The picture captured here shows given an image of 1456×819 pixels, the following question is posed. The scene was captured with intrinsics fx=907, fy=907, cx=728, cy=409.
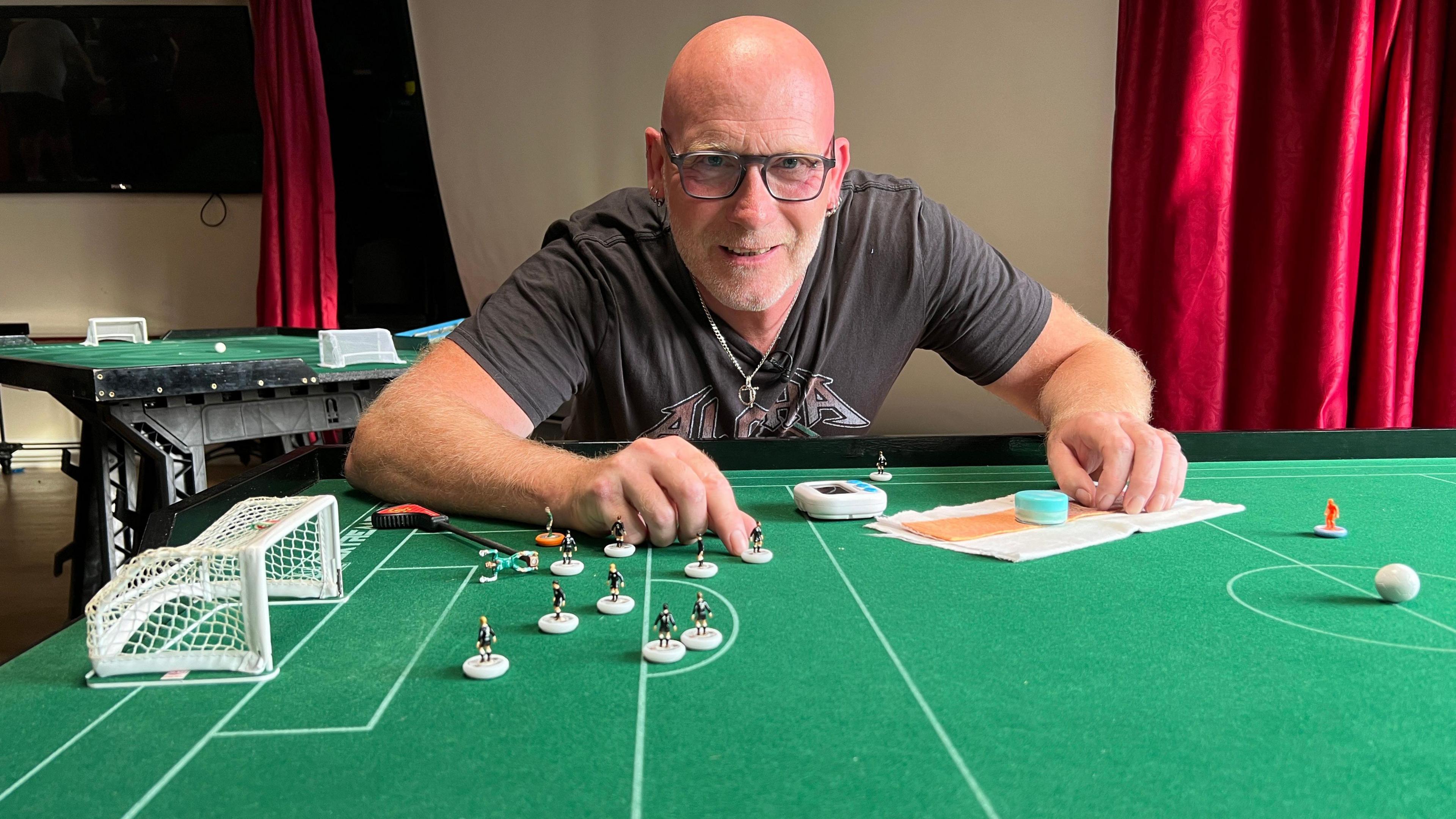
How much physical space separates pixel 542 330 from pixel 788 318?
1.56 ft

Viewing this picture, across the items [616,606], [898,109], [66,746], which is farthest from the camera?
[898,109]

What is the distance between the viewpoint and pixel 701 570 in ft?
3.02

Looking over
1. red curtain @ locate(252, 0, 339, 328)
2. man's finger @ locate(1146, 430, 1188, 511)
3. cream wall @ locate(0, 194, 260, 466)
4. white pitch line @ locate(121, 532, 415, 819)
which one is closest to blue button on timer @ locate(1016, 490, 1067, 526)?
man's finger @ locate(1146, 430, 1188, 511)

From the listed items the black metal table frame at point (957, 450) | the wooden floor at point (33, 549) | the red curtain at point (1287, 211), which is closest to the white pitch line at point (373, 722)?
the black metal table frame at point (957, 450)

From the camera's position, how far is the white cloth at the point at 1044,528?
3.26 feet

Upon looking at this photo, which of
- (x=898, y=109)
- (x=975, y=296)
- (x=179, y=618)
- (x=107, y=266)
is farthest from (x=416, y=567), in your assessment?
(x=107, y=266)

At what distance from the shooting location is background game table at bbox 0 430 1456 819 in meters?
0.52

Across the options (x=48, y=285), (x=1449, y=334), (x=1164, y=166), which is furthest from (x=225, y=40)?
(x=1449, y=334)

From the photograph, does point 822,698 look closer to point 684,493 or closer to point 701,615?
point 701,615

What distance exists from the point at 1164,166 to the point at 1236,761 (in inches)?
85.3

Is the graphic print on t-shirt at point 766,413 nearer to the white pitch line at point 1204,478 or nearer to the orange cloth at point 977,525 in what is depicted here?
the white pitch line at point 1204,478

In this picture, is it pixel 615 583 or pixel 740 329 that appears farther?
pixel 740 329

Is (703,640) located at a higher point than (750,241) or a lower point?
lower

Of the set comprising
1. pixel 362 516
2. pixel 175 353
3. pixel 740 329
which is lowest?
pixel 362 516
